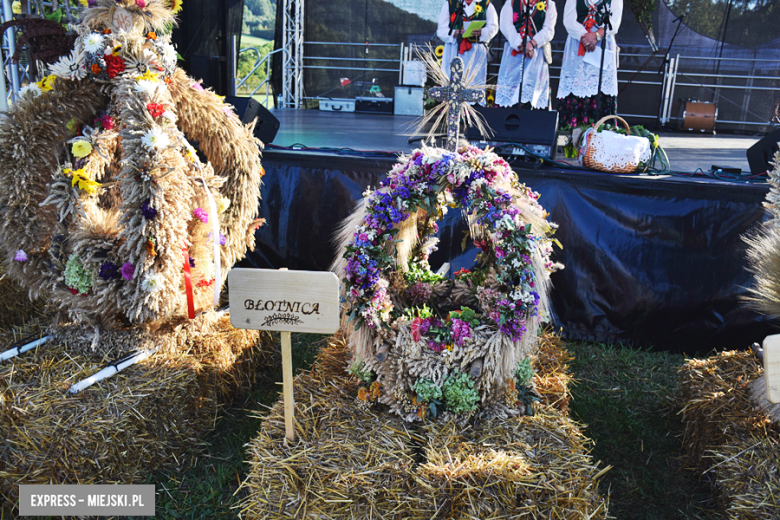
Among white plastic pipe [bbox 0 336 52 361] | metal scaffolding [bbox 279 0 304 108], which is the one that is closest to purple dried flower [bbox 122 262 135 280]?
white plastic pipe [bbox 0 336 52 361]

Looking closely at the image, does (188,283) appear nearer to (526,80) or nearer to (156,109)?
(156,109)

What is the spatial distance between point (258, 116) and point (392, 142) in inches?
53.2

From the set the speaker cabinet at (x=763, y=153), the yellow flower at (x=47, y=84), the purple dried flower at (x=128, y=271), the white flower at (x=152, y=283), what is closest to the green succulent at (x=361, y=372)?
the white flower at (x=152, y=283)

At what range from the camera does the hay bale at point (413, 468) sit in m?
1.44

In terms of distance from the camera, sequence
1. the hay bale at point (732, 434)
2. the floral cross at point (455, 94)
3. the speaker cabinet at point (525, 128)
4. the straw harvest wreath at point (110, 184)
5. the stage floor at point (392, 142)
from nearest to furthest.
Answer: the hay bale at point (732, 434) < the straw harvest wreath at point (110, 184) < the floral cross at point (455, 94) < the speaker cabinet at point (525, 128) < the stage floor at point (392, 142)

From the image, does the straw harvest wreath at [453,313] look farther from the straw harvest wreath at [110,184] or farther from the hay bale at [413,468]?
the straw harvest wreath at [110,184]

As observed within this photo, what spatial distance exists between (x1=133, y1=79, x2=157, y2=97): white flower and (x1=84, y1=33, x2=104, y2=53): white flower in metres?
0.23

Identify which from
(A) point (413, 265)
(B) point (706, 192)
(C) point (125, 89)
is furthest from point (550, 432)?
(C) point (125, 89)

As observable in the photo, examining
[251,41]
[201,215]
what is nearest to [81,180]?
[201,215]

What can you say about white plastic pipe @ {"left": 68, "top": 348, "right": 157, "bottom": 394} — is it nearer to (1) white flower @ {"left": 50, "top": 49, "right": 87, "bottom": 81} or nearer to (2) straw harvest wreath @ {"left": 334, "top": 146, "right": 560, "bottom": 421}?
(2) straw harvest wreath @ {"left": 334, "top": 146, "right": 560, "bottom": 421}

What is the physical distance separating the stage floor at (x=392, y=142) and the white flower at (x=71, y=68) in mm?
1901

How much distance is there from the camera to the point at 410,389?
6.00 feet

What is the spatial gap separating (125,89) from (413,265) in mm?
1393

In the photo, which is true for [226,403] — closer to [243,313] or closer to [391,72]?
[243,313]
